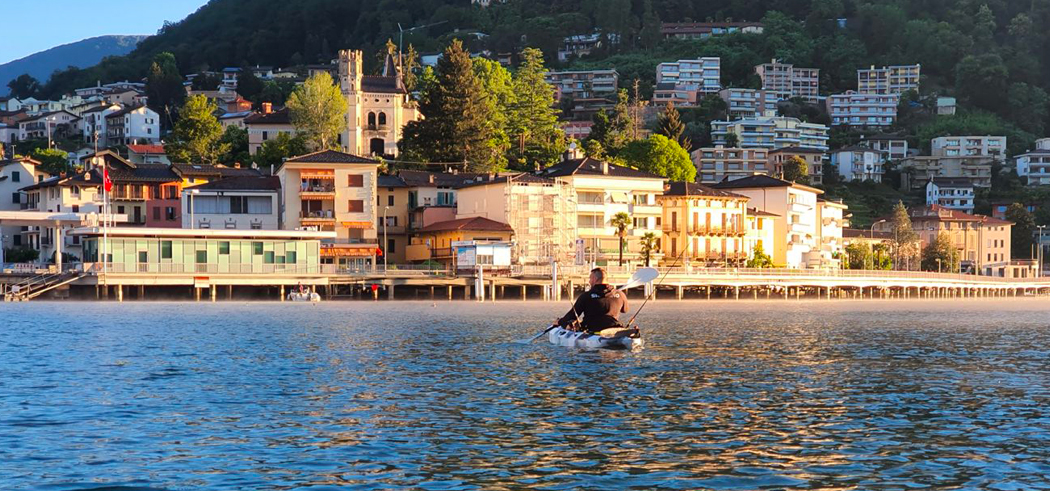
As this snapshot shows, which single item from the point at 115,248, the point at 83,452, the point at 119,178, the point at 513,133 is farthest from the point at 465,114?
the point at 83,452

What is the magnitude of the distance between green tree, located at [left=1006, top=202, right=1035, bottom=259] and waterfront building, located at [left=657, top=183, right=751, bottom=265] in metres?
77.4

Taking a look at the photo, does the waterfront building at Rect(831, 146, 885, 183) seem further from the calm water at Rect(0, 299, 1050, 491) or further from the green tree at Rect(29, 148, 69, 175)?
the calm water at Rect(0, 299, 1050, 491)

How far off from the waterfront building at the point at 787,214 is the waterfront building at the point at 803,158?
52347mm

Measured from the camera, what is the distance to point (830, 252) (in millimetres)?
142750

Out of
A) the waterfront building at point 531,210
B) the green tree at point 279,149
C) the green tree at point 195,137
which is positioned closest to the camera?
the waterfront building at point 531,210

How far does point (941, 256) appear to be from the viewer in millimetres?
157375

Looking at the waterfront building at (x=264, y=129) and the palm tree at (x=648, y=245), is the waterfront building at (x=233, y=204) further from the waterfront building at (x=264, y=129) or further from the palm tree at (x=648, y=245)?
the palm tree at (x=648, y=245)

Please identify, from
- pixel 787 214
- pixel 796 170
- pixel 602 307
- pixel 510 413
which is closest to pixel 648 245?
pixel 787 214

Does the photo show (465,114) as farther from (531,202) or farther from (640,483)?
(640,483)

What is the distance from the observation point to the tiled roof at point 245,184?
330ft

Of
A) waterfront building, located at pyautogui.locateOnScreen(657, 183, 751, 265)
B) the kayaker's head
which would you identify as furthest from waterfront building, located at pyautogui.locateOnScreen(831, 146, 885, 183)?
the kayaker's head

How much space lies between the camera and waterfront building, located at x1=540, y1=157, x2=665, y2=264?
4259 inches

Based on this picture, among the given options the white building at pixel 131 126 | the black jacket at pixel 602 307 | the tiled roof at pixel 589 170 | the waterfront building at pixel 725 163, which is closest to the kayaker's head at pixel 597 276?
the black jacket at pixel 602 307

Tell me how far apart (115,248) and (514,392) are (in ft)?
207
